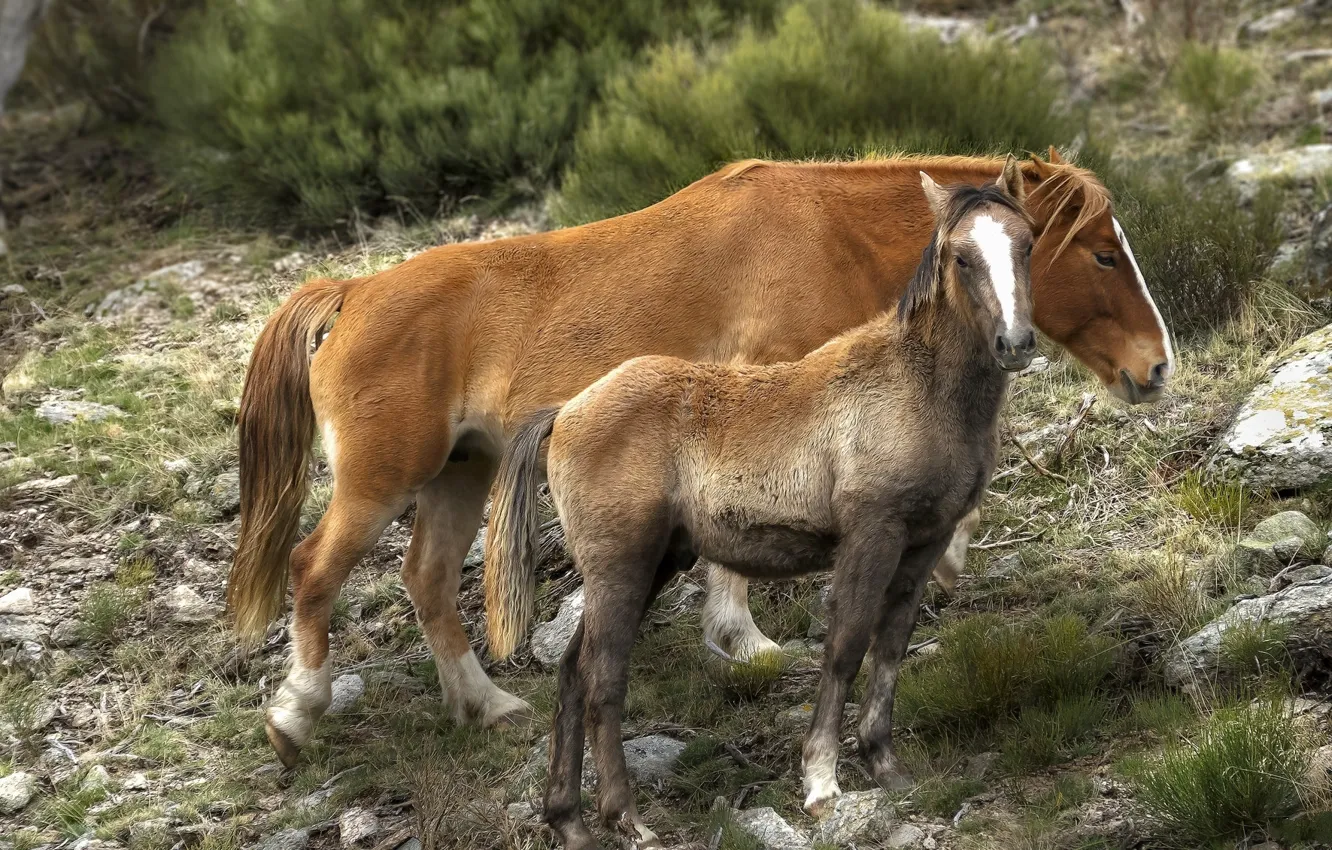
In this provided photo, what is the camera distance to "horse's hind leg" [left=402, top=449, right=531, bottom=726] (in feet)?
19.9

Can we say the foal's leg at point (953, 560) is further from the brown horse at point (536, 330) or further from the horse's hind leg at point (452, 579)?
the horse's hind leg at point (452, 579)

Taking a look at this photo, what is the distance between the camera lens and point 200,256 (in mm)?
11102

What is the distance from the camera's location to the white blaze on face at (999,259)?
171 inches

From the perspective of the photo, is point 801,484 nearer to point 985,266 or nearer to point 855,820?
point 985,266

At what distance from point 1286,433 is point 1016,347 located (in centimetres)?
262

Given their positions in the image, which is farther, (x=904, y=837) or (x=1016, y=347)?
(x=904, y=837)

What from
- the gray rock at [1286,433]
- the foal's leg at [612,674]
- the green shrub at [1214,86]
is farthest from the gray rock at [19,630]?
the green shrub at [1214,86]

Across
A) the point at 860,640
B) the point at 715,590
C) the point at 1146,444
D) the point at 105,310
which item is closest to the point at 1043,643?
the point at 860,640

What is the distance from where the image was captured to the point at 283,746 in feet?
19.0

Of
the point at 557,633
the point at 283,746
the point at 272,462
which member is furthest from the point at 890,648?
the point at 272,462

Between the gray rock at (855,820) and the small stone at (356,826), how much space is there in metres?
1.70

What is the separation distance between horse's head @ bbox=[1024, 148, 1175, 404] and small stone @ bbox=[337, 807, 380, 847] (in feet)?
11.1

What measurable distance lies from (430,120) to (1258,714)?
892cm

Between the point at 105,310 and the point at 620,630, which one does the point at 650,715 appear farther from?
the point at 105,310
